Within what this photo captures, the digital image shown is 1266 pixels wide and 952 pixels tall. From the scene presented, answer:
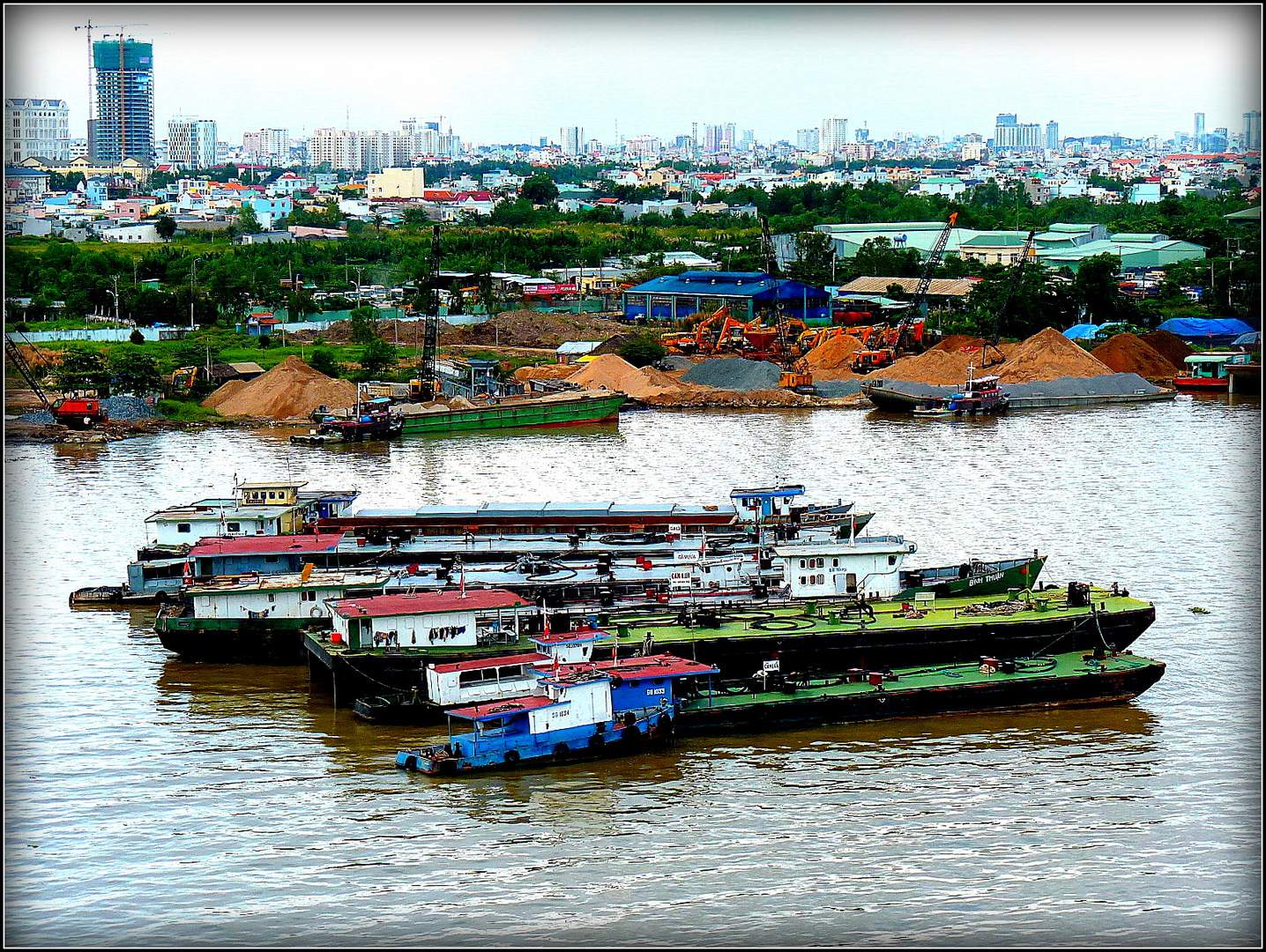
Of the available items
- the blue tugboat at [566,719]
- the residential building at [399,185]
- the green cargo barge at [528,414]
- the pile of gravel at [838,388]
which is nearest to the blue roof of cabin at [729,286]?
the pile of gravel at [838,388]

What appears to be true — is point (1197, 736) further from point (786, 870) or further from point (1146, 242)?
point (1146, 242)

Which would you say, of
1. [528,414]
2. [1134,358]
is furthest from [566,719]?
[1134,358]

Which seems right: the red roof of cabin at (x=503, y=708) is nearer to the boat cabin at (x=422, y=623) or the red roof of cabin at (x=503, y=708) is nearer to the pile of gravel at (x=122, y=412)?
the boat cabin at (x=422, y=623)

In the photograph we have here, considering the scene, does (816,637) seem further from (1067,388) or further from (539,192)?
(539,192)

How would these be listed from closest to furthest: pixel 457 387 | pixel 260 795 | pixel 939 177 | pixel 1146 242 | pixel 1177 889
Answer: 1. pixel 1177 889
2. pixel 260 795
3. pixel 457 387
4. pixel 1146 242
5. pixel 939 177

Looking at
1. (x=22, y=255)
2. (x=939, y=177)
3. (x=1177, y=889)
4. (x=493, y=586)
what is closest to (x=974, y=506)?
(x=493, y=586)

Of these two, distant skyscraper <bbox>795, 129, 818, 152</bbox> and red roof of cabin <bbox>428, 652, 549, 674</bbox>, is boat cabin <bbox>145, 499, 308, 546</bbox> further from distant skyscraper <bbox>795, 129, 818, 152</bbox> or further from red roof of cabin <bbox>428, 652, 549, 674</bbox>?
distant skyscraper <bbox>795, 129, 818, 152</bbox>
